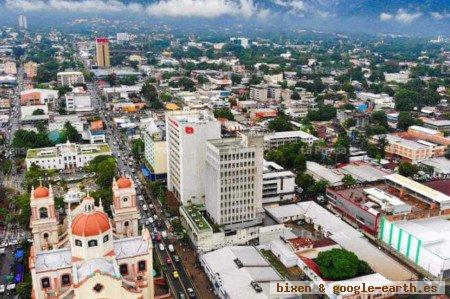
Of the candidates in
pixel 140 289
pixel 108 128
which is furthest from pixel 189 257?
pixel 108 128

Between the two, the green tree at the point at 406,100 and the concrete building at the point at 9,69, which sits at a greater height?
the concrete building at the point at 9,69

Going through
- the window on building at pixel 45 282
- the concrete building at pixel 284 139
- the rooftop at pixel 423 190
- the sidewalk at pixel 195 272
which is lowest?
the sidewalk at pixel 195 272

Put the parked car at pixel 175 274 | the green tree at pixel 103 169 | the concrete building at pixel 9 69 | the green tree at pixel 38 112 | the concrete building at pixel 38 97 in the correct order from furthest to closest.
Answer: the concrete building at pixel 9 69 < the concrete building at pixel 38 97 < the green tree at pixel 38 112 < the green tree at pixel 103 169 < the parked car at pixel 175 274

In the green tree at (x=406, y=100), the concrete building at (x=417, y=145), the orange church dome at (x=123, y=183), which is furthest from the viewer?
the green tree at (x=406, y=100)

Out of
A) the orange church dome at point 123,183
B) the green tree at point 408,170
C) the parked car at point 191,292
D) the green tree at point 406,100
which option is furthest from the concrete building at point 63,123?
the green tree at point 406,100

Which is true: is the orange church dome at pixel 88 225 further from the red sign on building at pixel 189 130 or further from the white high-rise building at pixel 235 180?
the red sign on building at pixel 189 130

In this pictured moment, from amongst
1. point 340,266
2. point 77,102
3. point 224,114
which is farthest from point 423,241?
point 77,102
